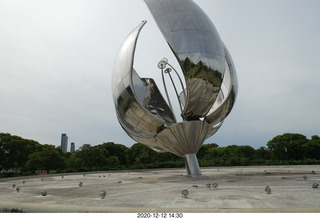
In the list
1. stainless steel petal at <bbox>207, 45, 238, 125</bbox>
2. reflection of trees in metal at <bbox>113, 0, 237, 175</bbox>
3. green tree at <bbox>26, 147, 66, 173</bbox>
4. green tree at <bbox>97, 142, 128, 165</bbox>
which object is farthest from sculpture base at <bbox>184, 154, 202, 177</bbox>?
green tree at <bbox>97, 142, 128, 165</bbox>

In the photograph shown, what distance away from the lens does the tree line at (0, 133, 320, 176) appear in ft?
90.6

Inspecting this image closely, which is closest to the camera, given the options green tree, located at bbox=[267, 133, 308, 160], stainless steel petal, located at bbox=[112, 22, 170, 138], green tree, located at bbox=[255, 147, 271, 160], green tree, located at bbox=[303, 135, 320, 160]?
stainless steel petal, located at bbox=[112, 22, 170, 138]

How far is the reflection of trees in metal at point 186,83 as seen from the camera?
9805 millimetres

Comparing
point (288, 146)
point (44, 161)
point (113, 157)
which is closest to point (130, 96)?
point (44, 161)

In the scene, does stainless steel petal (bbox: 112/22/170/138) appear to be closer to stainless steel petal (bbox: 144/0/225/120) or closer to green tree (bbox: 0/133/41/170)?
stainless steel petal (bbox: 144/0/225/120)

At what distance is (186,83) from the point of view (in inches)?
394

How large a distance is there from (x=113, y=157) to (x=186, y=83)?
35044 millimetres

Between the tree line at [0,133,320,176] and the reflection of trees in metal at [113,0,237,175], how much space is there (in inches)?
608

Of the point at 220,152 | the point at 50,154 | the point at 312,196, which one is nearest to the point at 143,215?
the point at 312,196

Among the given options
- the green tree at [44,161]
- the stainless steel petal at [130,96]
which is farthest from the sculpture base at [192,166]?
the green tree at [44,161]

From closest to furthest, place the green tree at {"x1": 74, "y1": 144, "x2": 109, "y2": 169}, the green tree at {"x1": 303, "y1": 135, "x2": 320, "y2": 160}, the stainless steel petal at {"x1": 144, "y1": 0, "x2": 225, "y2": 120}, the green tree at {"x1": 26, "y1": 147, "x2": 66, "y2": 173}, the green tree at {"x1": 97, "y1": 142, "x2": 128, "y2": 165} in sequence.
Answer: the stainless steel petal at {"x1": 144, "y1": 0, "x2": 225, "y2": 120} < the green tree at {"x1": 26, "y1": 147, "x2": 66, "y2": 173} < the green tree at {"x1": 74, "y1": 144, "x2": 109, "y2": 169} < the green tree at {"x1": 303, "y1": 135, "x2": 320, "y2": 160} < the green tree at {"x1": 97, "y1": 142, "x2": 128, "y2": 165}

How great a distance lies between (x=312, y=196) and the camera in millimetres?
5691

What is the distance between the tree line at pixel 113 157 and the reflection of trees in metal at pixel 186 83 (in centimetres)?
1543

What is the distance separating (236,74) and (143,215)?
11313 mm
